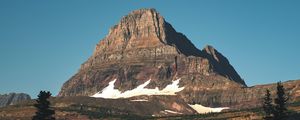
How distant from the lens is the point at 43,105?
98875mm

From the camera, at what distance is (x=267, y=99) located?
12938 cm

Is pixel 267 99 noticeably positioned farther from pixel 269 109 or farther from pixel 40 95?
pixel 40 95

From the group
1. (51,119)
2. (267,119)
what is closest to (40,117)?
(51,119)

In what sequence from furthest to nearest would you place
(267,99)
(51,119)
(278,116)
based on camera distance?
(267,99) < (278,116) < (51,119)

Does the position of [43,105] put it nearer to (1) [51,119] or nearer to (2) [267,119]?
(1) [51,119]

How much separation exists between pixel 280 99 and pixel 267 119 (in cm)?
443

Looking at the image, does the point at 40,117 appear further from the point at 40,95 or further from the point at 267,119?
the point at 267,119

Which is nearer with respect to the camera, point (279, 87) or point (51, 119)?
point (51, 119)

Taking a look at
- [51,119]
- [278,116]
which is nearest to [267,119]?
[278,116]

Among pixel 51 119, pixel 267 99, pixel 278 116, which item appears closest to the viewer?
pixel 51 119

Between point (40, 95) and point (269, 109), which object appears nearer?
point (40, 95)

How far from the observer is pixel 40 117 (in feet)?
321

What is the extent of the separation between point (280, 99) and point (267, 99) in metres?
7.53

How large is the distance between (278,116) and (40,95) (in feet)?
149
